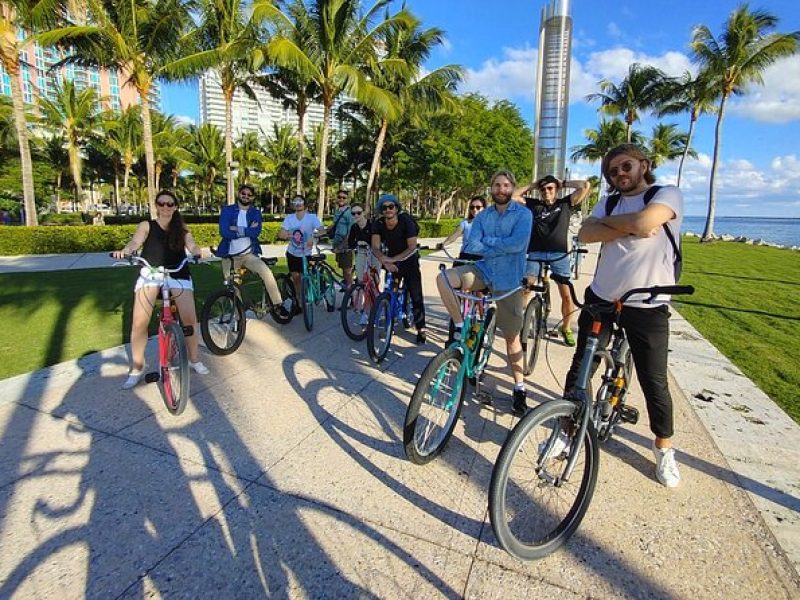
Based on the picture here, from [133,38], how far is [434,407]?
19440mm

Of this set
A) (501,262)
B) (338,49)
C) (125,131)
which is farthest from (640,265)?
(125,131)

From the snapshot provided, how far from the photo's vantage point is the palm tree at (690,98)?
27.2m

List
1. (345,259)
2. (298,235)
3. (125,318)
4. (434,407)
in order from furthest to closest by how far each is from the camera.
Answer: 1. (345,259)
2. (298,235)
3. (125,318)
4. (434,407)

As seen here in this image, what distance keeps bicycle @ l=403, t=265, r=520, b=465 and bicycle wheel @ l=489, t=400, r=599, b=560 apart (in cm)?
63

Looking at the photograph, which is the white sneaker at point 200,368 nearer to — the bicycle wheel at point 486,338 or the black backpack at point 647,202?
the bicycle wheel at point 486,338

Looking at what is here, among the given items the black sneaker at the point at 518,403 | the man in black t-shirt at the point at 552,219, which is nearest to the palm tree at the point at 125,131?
the man in black t-shirt at the point at 552,219

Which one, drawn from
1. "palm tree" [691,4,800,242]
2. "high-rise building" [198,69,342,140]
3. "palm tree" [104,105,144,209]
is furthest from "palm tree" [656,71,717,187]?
"high-rise building" [198,69,342,140]

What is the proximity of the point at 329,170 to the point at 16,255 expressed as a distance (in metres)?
30.8

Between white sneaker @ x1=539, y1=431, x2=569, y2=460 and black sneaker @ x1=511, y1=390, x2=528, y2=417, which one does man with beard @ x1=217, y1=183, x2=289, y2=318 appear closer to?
black sneaker @ x1=511, y1=390, x2=528, y2=417

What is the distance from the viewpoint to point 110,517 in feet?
7.91

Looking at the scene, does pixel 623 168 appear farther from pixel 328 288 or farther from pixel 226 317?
pixel 328 288

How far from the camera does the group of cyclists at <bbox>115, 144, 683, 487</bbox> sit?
8.41ft

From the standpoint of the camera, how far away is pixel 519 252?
3.62m

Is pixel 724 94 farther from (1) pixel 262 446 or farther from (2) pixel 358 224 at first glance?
(1) pixel 262 446
